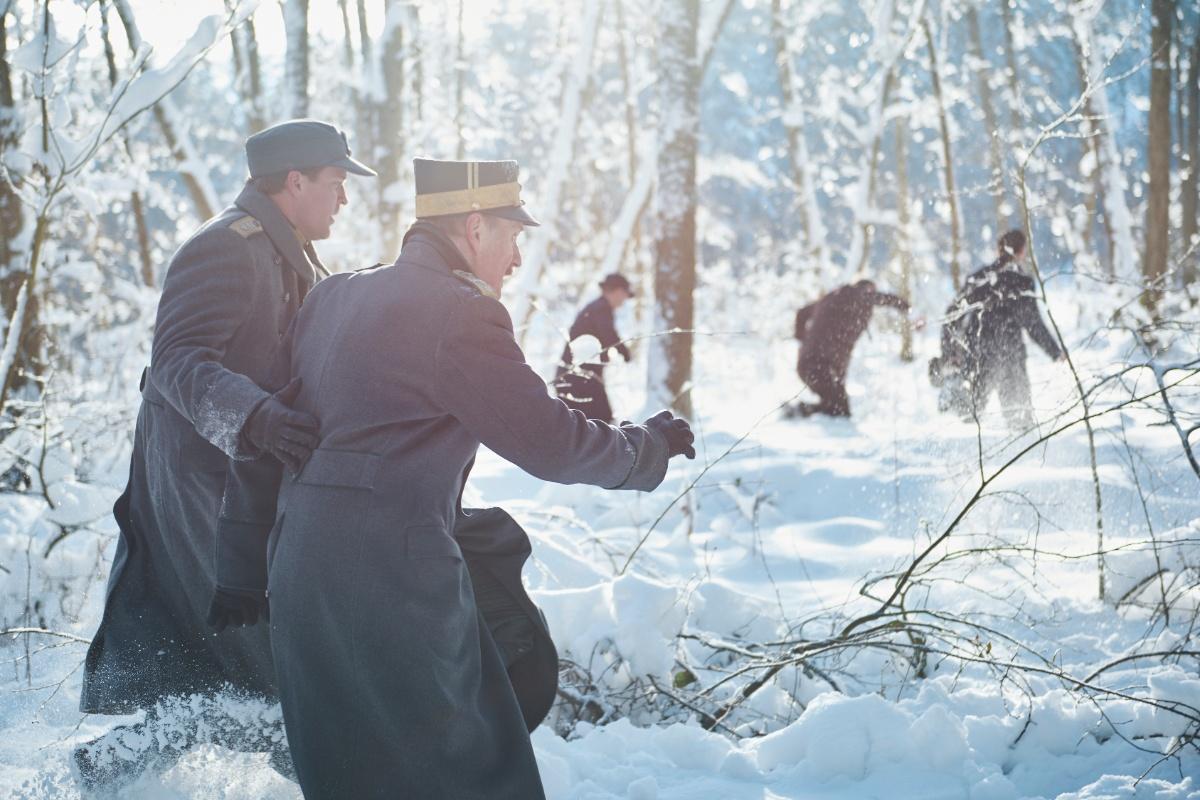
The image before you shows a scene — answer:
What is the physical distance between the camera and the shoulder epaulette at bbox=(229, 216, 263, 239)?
2787mm

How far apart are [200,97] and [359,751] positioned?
48381 millimetres

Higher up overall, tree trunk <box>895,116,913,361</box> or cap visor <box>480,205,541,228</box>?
tree trunk <box>895,116,913,361</box>

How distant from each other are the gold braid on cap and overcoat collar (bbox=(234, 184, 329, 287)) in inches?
28.0

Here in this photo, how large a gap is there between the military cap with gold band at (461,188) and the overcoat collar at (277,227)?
0.70 metres

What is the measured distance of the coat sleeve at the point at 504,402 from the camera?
210cm

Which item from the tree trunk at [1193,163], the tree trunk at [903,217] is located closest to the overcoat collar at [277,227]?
the tree trunk at [903,217]

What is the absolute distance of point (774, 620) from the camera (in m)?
4.20

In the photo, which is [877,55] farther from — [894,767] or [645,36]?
[894,767]

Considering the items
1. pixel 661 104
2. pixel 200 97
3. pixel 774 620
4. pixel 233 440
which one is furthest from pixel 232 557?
pixel 200 97

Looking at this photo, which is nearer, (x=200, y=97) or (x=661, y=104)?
(x=661, y=104)

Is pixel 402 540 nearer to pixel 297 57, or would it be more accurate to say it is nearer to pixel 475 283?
pixel 475 283

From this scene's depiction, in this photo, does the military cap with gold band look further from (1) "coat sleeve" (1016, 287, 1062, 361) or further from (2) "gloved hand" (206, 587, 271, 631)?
(1) "coat sleeve" (1016, 287, 1062, 361)

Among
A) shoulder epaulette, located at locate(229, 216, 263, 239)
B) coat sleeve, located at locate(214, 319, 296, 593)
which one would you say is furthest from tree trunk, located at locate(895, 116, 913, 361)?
coat sleeve, located at locate(214, 319, 296, 593)

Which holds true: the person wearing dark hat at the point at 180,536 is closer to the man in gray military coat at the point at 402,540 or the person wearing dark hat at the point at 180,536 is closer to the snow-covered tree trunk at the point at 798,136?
the man in gray military coat at the point at 402,540
